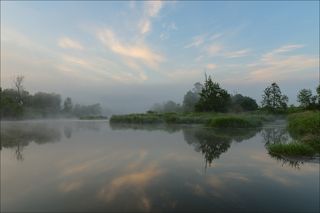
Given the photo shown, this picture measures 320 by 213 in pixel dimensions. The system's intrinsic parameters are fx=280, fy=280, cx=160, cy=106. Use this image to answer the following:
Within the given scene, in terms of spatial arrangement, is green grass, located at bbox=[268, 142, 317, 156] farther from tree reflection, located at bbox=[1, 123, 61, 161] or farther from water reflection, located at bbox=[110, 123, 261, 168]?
tree reflection, located at bbox=[1, 123, 61, 161]

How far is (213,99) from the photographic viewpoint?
56.4 m

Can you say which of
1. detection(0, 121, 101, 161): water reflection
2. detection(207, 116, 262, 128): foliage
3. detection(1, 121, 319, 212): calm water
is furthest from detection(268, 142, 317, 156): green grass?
detection(207, 116, 262, 128): foliage

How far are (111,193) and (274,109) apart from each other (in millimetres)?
61578

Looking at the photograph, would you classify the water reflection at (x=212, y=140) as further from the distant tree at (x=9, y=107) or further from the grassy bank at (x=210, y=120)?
the distant tree at (x=9, y=107)

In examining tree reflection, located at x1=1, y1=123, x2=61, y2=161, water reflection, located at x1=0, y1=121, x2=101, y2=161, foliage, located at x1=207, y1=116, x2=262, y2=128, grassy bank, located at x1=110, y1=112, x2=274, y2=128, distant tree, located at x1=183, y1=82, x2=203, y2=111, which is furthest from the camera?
distant tree, located at x1=183, y1=82, x2=203, y2=111

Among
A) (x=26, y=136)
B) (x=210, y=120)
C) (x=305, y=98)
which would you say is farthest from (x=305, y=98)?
(x=26, y=136)

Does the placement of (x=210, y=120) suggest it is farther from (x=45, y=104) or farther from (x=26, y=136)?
(x=45, y=104)

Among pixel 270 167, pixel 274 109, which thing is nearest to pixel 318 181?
pixel 270 167

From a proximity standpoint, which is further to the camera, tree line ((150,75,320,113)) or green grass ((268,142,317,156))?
tree line ((150,75,320,113))

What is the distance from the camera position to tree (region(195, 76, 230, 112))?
56.0 metres

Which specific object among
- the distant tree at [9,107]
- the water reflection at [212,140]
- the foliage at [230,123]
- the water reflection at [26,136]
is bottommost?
the water reflection at [212,140]

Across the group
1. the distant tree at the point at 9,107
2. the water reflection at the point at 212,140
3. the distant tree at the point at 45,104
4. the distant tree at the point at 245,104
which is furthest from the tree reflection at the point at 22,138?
the distant tree at the point at 45,104

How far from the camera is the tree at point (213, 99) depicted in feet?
184

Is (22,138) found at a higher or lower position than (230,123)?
lower
